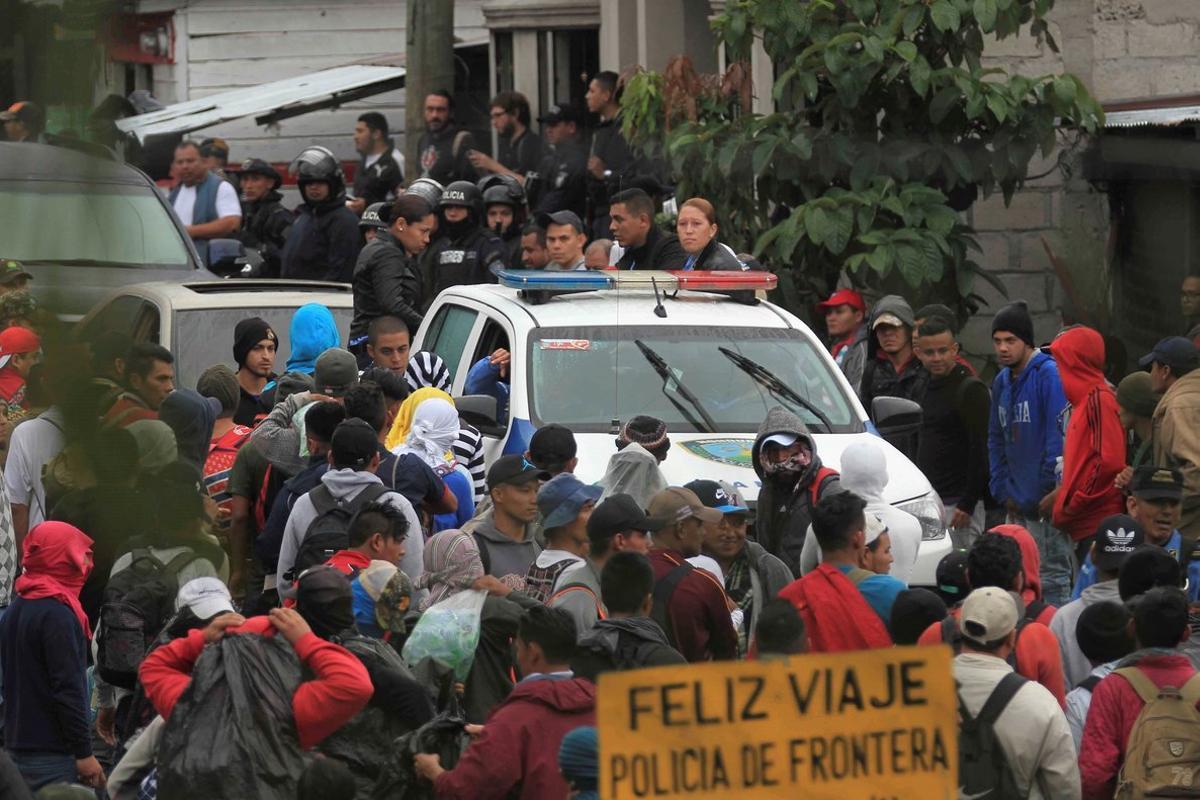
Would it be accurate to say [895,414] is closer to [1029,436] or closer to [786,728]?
[1029,436]

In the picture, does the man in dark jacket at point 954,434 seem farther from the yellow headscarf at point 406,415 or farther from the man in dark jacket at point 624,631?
the man in dark jacket at point 624,631

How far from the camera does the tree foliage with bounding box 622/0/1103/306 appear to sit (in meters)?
11.6

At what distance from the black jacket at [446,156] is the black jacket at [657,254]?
6.50 meters

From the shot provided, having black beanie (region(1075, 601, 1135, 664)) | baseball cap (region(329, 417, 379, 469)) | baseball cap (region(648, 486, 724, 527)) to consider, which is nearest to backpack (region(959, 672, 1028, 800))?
black beanie (region(1075, 601, 1135, 664))

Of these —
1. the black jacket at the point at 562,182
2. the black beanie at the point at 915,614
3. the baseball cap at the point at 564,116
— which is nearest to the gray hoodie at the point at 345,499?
the black beanie at the point at 915,614

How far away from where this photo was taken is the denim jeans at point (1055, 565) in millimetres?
8648

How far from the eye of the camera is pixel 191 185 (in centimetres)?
1376

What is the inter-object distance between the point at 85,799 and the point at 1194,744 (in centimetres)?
276

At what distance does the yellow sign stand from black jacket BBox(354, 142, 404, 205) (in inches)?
598

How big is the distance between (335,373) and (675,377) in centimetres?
182

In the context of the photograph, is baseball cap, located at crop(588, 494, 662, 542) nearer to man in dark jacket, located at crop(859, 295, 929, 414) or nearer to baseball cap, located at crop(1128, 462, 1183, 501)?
baseball cap, located at crop(1128, 462, 1183, 501)

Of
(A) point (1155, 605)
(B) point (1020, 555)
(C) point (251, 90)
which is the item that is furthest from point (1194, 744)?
(C) point (251, 90)

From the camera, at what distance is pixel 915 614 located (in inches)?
210

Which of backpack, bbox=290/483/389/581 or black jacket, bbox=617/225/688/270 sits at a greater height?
black jacket, bbox=617/225/688/270
